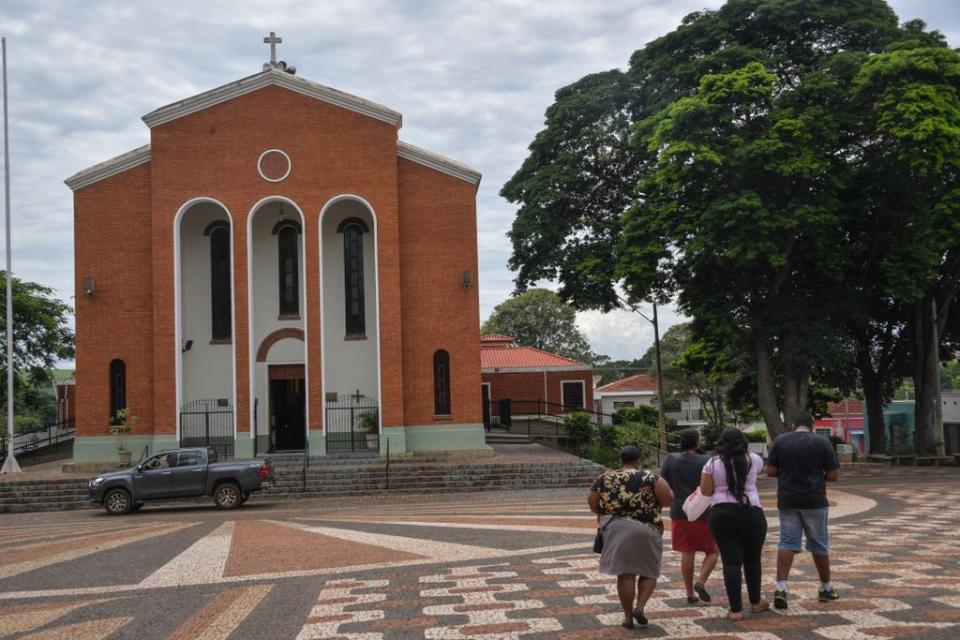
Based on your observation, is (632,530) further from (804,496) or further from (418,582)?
(418,582)

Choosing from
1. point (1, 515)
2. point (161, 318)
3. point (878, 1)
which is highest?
point (878, 1)

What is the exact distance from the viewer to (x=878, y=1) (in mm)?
25891

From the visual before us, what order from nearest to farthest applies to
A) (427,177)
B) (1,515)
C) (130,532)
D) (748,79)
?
(130,532) < (1,515) < (748,79) < (427,177)

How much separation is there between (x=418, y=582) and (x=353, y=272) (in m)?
18.8

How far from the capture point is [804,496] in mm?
7551

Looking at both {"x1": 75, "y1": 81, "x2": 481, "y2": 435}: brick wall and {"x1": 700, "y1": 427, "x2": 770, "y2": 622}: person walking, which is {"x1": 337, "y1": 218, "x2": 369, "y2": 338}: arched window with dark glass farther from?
{"x1": 700, "y1": 427, "x2": 770, "y2": 622}: person walking

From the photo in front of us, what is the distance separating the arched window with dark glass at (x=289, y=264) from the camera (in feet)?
90.2

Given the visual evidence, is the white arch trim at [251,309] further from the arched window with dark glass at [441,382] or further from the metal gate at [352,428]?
the arched window with dark glass at [441,382]

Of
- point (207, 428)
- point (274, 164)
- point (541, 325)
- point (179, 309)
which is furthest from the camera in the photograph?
point (541, 325)

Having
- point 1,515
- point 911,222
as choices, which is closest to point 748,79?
point 911,222

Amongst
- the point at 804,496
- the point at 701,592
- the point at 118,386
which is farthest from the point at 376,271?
the point at 804,496

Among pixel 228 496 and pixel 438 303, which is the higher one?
pixel 438 303

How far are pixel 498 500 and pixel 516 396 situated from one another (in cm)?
2304

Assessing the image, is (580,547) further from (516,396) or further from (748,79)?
(516,396)
